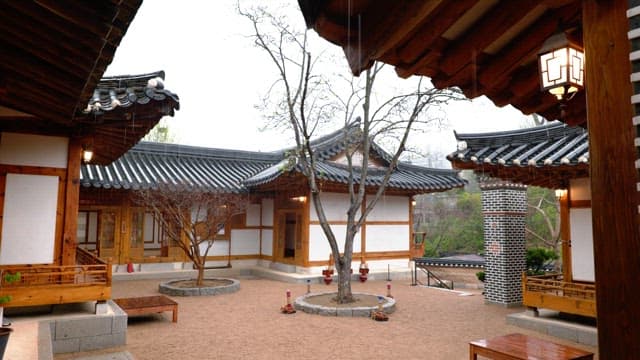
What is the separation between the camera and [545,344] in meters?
5.19

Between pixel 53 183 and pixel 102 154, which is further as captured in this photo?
pixel 102 154

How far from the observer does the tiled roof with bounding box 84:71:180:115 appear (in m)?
6.02

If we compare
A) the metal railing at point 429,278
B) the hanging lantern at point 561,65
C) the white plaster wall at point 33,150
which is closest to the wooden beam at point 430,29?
the hanging lantern at point 561,65

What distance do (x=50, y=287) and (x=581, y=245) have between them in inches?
363

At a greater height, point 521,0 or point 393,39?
point 521,0

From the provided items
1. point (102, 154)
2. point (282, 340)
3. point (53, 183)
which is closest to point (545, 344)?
point (282, 340)

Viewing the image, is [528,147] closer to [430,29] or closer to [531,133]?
[531,133]

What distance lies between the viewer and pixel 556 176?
841cm

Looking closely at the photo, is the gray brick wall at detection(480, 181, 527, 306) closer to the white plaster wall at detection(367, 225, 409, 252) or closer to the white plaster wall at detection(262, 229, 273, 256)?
the white plaster wall at detection(367, 225, 409, 252)

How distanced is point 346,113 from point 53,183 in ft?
19.7

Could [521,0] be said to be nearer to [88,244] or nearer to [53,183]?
[53,183]

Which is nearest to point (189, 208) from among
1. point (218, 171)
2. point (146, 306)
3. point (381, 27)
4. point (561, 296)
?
point (218, 171)

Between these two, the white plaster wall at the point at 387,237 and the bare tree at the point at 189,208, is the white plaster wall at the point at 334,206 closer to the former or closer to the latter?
the white plaster wall at the point at 387,237

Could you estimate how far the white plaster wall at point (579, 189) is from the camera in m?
8.15
